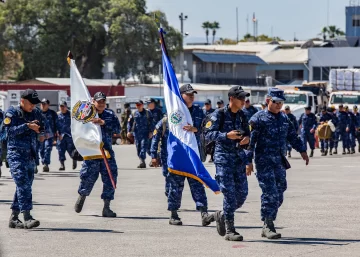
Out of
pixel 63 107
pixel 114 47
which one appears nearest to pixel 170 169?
pixel 63 107

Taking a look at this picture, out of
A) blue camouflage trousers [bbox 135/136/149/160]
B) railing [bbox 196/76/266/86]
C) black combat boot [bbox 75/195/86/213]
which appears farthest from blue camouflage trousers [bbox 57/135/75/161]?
Result: railing [bbox 196/76/266/86]

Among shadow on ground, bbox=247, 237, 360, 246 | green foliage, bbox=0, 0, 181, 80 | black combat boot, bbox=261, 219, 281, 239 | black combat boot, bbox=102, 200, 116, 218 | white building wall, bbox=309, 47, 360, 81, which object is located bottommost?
black combat boot, bbox=102, 200, 116, 218

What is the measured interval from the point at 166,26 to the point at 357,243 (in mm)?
60249

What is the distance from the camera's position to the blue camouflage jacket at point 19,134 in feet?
42.7

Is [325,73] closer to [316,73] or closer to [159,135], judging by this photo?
[316,73]

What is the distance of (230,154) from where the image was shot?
11.9 m

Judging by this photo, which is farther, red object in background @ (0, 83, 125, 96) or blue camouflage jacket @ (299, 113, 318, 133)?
red object in background @ (0, 83, 125, 96)

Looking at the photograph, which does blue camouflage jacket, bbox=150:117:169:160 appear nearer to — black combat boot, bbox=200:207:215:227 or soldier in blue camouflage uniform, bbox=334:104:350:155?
black combat boot, bbox=200:207:215:227

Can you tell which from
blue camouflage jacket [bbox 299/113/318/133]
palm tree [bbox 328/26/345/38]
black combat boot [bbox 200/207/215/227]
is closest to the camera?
black combat boot [bbox 200/207/215/227]

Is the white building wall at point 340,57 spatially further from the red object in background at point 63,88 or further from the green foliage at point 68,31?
the red object in background at point 63,88

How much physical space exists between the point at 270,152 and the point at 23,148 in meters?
3.30

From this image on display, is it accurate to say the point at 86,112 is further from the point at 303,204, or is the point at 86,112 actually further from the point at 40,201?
the point at 303,204

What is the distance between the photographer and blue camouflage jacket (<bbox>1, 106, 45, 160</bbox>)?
1303 centimetres

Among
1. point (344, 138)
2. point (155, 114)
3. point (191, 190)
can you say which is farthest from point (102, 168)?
point (344, 138)
